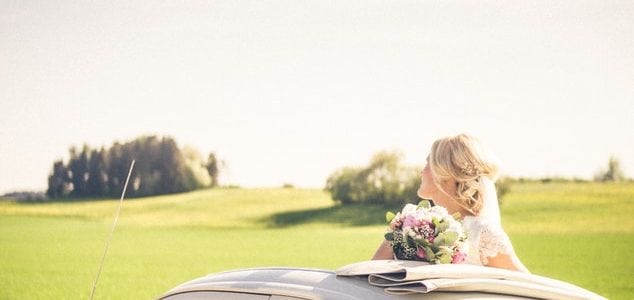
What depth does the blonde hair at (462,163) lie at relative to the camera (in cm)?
434

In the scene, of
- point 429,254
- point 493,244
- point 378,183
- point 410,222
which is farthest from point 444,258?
point 378,183

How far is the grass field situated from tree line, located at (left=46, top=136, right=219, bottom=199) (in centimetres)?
87

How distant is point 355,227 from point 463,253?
29.8 meters

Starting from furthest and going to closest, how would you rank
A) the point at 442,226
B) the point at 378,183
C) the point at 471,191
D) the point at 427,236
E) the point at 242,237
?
the point at 378,183 < the point at 242,237 < the point at 471,191 < the point at 442,226 < the point at 427,236

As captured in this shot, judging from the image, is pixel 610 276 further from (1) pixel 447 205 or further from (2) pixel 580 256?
(1) pixel 447 205

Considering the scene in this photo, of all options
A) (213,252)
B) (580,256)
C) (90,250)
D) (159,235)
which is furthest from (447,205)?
(159,235)

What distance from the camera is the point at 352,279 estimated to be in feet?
8.75

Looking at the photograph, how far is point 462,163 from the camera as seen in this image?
435 centimetres

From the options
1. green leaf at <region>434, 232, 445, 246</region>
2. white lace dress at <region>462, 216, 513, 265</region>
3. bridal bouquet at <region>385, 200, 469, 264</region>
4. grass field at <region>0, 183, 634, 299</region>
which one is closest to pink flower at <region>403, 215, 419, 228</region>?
bridal bouquet at <region>385, 200, 469, 264</region>

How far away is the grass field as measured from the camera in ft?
63.3

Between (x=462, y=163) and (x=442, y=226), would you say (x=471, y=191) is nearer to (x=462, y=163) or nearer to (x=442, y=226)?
(x=462, y=163)

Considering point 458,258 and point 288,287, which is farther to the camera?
point 458,258

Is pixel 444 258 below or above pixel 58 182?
below

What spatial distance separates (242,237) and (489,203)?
86.1ft
